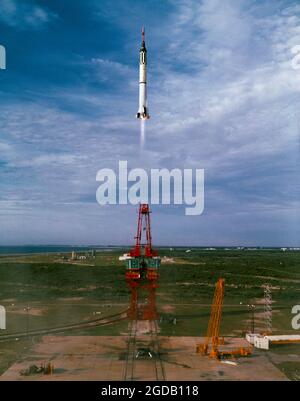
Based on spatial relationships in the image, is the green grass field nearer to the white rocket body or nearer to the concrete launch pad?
the concrete launch pad

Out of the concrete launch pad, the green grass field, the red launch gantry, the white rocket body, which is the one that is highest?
the white rocket body

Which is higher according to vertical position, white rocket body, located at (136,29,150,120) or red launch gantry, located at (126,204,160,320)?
white rocket body, located at (136,29,150,120)

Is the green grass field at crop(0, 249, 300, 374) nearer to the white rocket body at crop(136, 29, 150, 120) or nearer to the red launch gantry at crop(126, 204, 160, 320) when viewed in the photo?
the red launch gantry at crop(126, 204, 160, 320)

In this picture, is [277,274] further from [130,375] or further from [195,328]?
[130,375]

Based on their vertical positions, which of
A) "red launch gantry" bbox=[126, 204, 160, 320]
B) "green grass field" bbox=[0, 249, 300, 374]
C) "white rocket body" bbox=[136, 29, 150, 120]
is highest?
"white rocket body" bbox=[136, 29, 150, 120]

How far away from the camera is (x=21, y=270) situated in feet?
527

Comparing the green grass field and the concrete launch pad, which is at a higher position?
the green grass field

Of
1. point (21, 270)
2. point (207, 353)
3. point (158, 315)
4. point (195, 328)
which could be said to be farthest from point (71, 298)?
point (21, 270)

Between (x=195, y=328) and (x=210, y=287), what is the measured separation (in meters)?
49.7

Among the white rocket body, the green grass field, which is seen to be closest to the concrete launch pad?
the green grass field

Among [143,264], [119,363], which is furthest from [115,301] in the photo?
[119,363]

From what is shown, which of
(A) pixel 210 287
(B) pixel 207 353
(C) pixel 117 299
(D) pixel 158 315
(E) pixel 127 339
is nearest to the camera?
(B) pixel 207 353

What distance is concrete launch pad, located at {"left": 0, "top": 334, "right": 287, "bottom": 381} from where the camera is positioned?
45031 millimetres

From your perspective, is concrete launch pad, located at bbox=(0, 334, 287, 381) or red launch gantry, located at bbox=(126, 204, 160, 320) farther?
red launch gantry, located at bbox=(126, 204, 160, 320)
